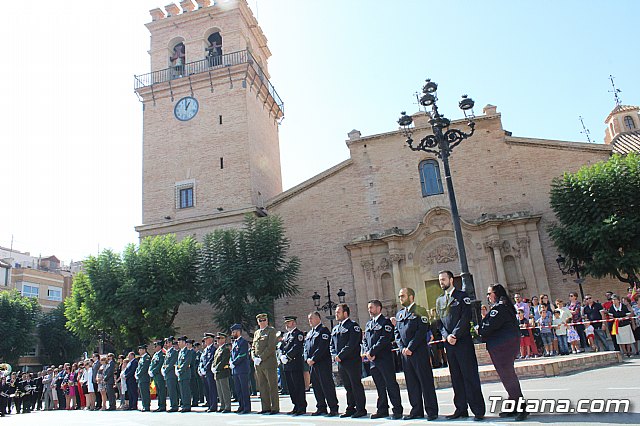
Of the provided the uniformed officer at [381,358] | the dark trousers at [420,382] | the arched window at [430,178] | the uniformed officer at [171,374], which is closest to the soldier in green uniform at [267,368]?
the uniformed officer at [381,358]

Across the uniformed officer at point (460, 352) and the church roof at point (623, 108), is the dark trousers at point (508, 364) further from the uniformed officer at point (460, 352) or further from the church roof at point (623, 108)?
the church roof at point (623, 108)

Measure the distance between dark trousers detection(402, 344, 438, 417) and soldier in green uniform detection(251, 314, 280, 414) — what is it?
332cm

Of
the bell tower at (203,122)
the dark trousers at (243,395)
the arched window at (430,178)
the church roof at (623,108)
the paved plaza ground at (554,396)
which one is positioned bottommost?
the paved plaza ground at (554,396)

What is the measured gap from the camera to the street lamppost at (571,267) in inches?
815

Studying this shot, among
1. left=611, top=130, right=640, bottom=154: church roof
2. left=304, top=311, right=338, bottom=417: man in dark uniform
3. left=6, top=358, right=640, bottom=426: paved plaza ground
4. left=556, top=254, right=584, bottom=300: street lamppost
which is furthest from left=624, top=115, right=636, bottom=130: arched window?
left=304, top=311, right=338, bottom=417: man in dark uniform

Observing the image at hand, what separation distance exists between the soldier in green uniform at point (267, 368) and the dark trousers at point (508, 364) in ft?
15.3

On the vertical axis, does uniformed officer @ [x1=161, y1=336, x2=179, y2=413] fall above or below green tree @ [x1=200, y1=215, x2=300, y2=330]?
below

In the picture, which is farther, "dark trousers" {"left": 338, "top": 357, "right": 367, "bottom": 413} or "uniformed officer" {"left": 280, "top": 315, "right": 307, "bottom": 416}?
"uniformed officer" {"left": 280, "top": 315, "right": 307, "bottom": 416}

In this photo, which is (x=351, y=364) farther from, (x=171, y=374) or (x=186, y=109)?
(x=186, y=109)

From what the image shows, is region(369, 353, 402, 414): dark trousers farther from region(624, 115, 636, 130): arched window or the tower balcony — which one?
region(624, 115, 636, 130): arched window

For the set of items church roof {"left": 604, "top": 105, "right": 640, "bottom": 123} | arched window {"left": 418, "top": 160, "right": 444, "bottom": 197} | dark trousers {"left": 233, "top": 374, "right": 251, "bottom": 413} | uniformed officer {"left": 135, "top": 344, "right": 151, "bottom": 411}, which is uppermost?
church roof {"left": 604, "top": 105, "right": 640, "bottom": 123}

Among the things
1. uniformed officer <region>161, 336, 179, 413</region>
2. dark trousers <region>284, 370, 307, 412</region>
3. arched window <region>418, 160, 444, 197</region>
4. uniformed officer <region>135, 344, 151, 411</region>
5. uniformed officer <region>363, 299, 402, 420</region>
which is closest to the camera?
uniformed officer <region>363, 299, 402, 420</region>

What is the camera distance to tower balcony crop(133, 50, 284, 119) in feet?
92.9

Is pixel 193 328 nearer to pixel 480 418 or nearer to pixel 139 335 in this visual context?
pixel 139 335
